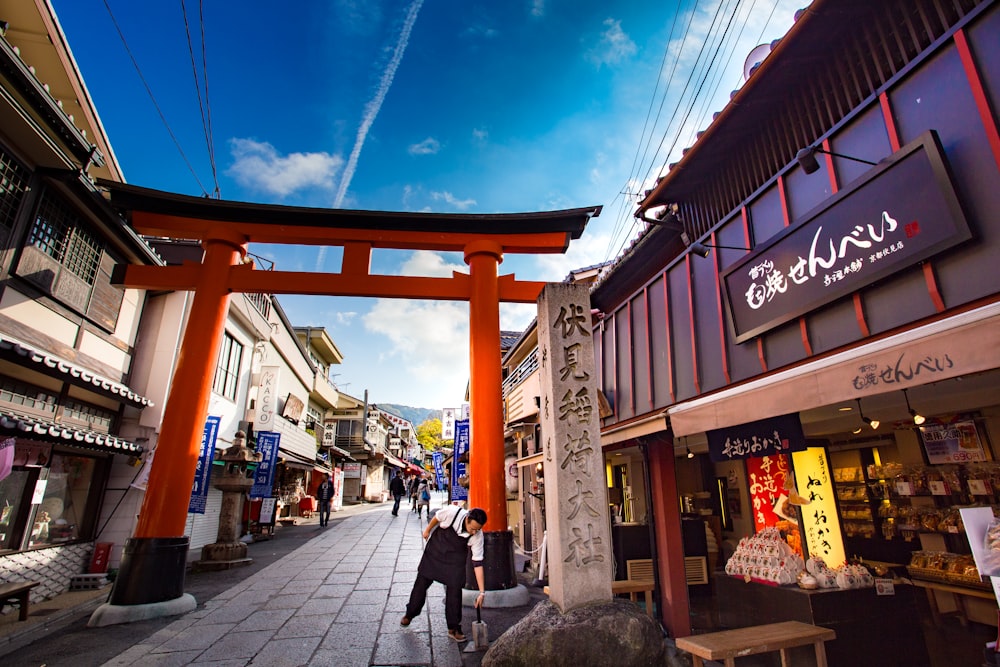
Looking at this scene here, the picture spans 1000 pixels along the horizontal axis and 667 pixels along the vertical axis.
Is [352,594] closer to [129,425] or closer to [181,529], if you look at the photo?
[181,529]

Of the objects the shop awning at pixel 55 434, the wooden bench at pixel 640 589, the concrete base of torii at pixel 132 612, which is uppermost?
the shop awning at pixel 55 434

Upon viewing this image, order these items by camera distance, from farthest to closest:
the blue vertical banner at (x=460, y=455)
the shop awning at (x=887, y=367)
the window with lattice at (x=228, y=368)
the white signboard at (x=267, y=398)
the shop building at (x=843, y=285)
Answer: the blue vertical banner at (x=460, y=455)
the white signboard at (x=267, y=398)
the window with lattice at (x=228, y=368)
the shop building at (x=843, y=285)
the shop awning at (x=887, y=367)

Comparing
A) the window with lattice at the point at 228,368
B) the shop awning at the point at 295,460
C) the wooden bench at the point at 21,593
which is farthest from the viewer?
the shop awning at the point at 295,460

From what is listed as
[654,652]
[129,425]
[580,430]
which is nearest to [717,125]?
[580,430]

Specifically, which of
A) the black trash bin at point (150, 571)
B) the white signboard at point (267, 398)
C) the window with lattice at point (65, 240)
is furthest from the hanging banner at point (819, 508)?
the white signboard at point (267, 398)

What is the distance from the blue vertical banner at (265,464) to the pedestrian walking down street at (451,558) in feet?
37.6

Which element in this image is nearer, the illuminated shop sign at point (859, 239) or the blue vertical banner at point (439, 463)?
the illuminated shop sign at point (859, 239)

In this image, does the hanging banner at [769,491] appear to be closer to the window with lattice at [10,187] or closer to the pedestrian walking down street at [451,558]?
the pedestrian walking down street at [451,558]

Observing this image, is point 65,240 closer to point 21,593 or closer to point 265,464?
point 21,593

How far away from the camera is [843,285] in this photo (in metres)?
4.78

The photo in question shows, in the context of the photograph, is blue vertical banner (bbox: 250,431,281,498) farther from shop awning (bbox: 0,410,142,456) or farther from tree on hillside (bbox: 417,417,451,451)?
tree on hillside (bbox: 417,417,451,451)

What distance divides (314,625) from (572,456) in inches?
182

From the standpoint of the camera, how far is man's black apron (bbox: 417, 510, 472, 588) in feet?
20.8

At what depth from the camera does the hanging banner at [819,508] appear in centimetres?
737
